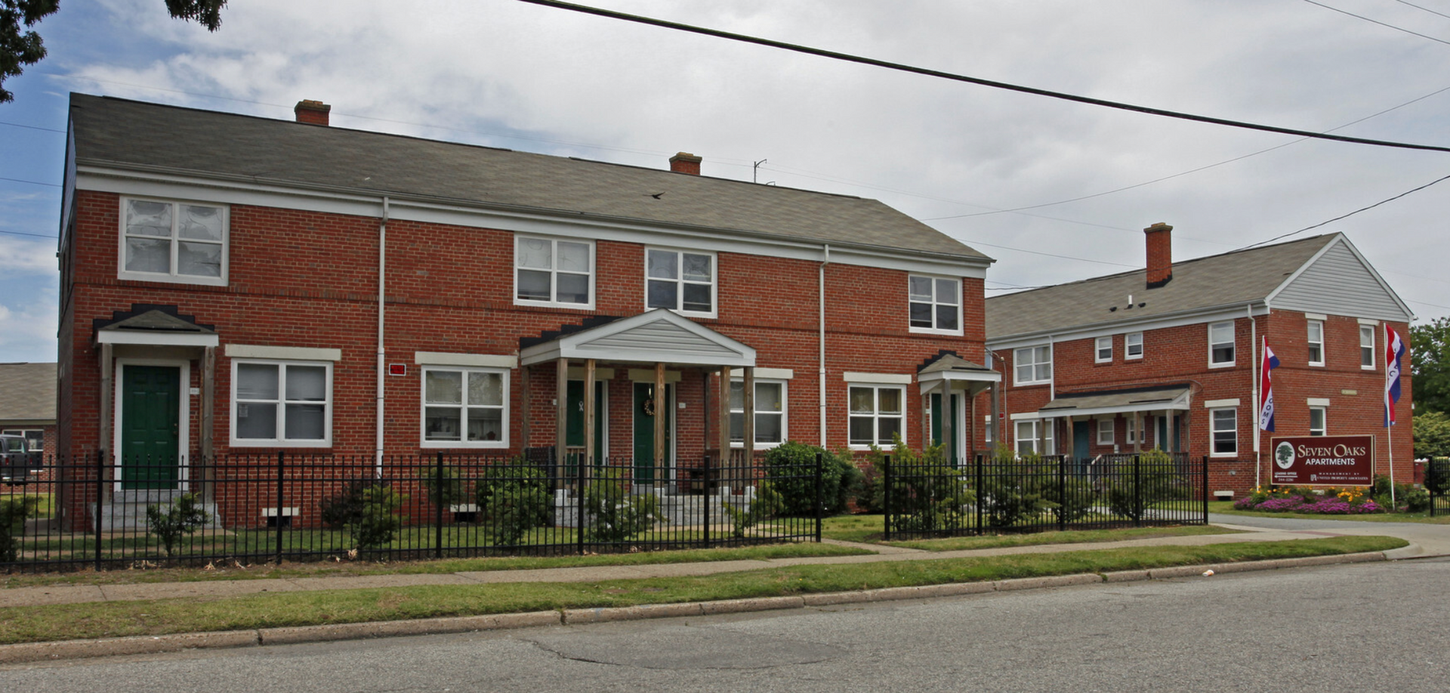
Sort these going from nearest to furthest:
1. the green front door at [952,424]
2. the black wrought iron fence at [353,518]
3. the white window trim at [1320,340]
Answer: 1. the black wrought iron fence at [353,518]
2. the green front door at [952,424]
3. the white window trim at [1320,340]

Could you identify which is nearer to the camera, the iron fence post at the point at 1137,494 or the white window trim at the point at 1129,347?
the iron fence post at the point at 1137,494

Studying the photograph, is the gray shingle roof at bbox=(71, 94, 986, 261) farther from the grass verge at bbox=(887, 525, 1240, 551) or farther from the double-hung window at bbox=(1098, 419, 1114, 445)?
the double-hung window at bbox=(1098, 419, 1114, 445)

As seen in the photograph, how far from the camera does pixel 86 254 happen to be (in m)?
18.3

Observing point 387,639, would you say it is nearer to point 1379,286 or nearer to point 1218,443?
point 1218,443

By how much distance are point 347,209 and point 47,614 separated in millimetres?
12274

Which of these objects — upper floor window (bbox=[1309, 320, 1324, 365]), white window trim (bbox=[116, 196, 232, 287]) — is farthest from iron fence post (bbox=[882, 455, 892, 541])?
upper floor window (bbox=[1309, 320, 1324, 365])

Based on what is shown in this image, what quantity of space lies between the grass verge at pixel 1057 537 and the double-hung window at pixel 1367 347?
20.0 m

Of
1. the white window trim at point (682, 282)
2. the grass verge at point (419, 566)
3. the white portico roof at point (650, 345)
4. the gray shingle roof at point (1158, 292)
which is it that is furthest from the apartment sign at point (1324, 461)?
the grass verge at point (419, 566)

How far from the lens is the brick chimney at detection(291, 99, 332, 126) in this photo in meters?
25.2

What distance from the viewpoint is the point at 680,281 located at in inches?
933

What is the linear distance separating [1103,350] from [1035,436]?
179 inches

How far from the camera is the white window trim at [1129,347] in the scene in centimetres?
3847

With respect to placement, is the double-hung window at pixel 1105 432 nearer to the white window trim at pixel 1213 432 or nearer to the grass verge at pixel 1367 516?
the white window trim at pixel 1213 432

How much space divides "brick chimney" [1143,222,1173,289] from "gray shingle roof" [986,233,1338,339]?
0.36 meters
